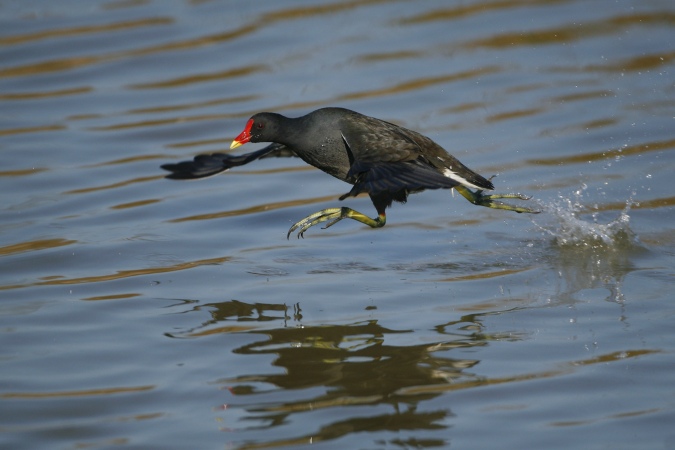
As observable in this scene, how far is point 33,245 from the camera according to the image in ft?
20.2

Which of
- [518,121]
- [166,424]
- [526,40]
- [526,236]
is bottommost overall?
[166,424]

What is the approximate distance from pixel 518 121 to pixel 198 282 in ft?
11.7

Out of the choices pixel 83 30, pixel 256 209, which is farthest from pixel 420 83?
pixel 83 30

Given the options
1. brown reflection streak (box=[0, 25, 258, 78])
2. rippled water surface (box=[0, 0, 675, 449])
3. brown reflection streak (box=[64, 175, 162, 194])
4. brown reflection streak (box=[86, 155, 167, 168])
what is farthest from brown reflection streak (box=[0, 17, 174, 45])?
brown reflection streak (box=[64, 175, 162, 194])

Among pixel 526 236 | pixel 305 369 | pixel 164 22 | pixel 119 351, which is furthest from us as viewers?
pixel 164 22

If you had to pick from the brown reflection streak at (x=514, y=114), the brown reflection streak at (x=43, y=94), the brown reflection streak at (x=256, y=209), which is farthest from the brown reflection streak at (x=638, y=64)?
the brown reflection streak at (x=43, y=94)

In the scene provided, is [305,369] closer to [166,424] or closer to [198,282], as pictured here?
[166,424]

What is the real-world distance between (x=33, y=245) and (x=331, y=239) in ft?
5.64

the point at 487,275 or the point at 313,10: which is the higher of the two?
the point at 313,10

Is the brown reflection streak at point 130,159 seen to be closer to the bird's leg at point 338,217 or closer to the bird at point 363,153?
the bird at point 363,153

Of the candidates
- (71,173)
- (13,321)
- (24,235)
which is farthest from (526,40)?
(13,321)

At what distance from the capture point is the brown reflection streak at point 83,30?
34.5 feet

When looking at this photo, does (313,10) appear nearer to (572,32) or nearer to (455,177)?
(572,32)

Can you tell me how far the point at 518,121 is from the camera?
26.8 feet
